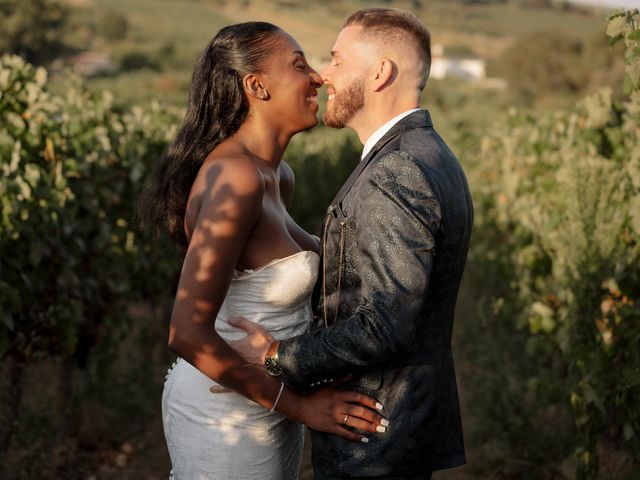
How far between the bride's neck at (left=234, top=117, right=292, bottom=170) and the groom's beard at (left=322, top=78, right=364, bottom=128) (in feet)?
0.68

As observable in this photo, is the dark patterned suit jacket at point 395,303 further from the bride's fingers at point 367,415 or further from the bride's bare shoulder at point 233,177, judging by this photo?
the bride's bare shoulder at point 233,177

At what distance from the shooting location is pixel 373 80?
2572 mm

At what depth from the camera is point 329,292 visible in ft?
8.20

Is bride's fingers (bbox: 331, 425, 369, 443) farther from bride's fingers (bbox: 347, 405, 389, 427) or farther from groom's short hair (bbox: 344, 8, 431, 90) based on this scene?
groom's short hair (bbox: 344, 8, 431, 90)

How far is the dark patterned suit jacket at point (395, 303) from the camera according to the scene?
2.28 m

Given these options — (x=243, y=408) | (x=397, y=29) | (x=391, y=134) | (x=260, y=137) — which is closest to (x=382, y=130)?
(x=391, y=134)

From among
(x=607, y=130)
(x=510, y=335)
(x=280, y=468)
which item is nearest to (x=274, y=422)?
(x=280, y=468)

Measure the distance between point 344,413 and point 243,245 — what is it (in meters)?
0.59

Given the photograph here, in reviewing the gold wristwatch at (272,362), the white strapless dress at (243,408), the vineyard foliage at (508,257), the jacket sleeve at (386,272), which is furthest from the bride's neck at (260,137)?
the vineyard foliage at (508,257)

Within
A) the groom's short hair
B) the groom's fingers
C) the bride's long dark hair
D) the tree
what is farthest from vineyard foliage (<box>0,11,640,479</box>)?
the tree

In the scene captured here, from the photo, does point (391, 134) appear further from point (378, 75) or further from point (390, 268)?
point (390, 268)

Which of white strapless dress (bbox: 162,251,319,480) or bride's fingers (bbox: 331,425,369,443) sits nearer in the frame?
bride's fingers (bbox: 331,425,369,443)

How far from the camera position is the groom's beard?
2.60 metres

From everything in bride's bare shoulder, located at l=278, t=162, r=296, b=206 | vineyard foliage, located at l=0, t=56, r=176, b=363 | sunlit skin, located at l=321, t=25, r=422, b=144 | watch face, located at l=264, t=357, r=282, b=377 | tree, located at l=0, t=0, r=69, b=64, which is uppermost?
sunlit skin, located at l=321, t=25, r=422, b=144
